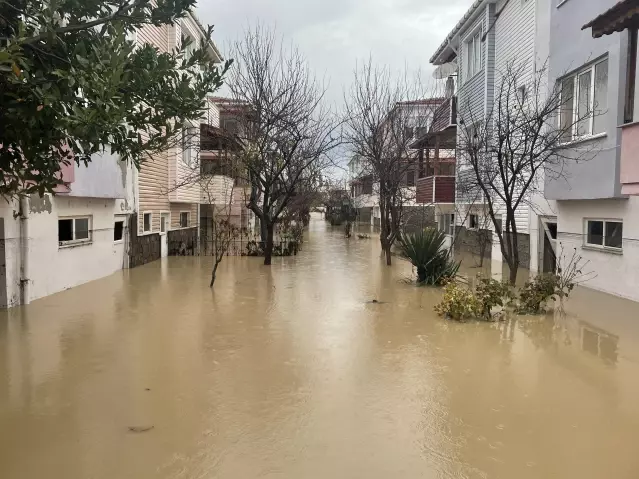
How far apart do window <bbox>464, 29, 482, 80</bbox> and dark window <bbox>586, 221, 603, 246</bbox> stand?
32.9 feet

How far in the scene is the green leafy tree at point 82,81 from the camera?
3.65 m

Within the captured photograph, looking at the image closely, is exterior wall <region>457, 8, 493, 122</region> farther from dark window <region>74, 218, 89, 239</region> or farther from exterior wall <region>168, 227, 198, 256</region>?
dark window <region>74, 218, 89, 239</region>

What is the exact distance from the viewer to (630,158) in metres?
9.64

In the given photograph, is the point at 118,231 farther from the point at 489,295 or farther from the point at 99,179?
the point at 489,295

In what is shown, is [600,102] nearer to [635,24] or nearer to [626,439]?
[635,24]

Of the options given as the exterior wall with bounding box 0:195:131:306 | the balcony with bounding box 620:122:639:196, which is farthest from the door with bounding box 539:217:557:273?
the exterior wall with bounding box 0:195:131:306

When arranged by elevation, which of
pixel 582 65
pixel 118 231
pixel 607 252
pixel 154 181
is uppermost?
pixel 582 65

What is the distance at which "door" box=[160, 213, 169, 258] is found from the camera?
21606 mm

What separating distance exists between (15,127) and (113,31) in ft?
3.50

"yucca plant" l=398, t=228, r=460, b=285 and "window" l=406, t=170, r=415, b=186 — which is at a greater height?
"window" l=406, t=170, r=415, b=186

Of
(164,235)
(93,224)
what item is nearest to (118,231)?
(93,224)

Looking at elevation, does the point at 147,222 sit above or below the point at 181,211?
below

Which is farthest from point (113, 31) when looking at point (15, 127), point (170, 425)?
point (170, 425)

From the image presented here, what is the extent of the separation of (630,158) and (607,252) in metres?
3.24
